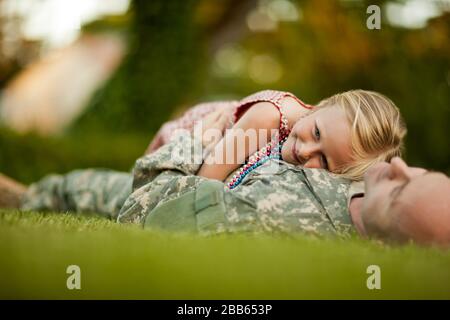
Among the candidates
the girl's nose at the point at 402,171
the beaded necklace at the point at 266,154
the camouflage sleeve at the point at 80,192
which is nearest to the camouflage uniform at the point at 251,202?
the beaded necklace at the point at 266,154

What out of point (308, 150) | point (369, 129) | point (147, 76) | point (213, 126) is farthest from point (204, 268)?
point (147, 76)

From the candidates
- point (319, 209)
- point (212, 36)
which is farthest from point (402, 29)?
point (319, 209)

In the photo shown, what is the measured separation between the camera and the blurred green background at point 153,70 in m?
5.34

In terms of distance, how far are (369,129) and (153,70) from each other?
503cm

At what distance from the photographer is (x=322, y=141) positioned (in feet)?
7.56

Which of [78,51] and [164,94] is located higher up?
[78,51]

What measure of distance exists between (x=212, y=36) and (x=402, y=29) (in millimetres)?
3098

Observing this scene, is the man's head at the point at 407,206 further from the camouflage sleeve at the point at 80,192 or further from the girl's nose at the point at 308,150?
the camouflage sleeve at the point at 80,192

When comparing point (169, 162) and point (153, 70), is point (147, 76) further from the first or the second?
point (169, 162)

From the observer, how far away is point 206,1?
969 cm

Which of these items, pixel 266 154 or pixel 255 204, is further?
pixel 266 154

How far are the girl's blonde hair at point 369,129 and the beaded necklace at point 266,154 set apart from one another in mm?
306

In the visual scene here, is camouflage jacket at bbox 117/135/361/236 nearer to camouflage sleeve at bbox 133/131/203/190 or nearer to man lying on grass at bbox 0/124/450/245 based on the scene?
man lying on grass at bbox 0/124/450/245

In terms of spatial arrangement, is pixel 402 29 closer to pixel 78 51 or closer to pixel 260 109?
pixel 78 51
